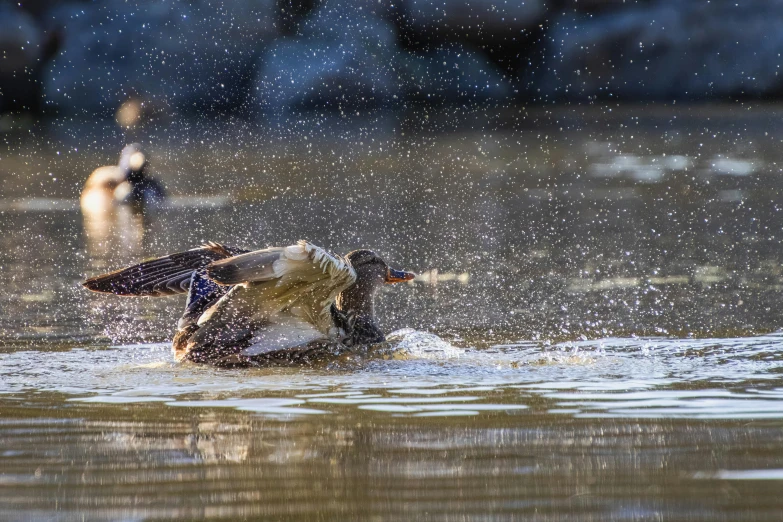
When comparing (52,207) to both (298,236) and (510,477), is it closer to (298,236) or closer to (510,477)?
(298,236)

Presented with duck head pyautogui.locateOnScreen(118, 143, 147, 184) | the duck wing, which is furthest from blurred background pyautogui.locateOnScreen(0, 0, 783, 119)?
the duck wing

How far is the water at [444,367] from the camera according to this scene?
386 centimetres

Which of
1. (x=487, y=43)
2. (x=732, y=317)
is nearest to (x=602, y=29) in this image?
(x=487, y=43)

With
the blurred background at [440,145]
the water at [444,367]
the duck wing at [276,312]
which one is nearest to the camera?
the water at [444,367]

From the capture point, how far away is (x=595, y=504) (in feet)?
12.0

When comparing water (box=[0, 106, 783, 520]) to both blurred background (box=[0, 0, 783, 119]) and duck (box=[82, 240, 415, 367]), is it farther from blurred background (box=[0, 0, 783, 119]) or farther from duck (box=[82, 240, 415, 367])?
blurred background (box=[0, 0, 783, 119])

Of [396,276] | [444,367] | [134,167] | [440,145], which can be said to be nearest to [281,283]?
[444,367]

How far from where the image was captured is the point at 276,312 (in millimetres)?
6535

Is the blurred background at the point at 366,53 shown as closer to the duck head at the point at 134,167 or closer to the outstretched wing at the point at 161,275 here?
the duck head at the point at 134,167

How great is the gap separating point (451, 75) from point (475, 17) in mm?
1286

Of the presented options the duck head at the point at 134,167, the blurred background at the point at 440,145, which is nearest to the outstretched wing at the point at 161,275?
the blurred background at the point at 440,145

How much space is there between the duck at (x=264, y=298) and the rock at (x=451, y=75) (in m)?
19.3

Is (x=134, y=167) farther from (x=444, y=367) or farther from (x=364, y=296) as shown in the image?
(x=444, y=367)

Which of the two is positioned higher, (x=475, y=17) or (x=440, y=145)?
(x=475, y=17)
